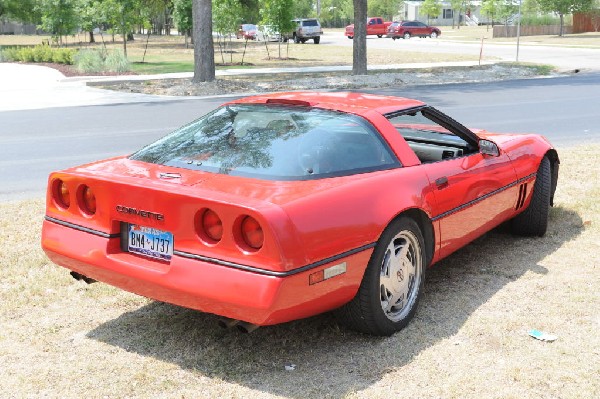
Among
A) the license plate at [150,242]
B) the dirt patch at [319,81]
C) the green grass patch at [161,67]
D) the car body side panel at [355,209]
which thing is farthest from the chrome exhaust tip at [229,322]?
the green grass patch at [161,67]

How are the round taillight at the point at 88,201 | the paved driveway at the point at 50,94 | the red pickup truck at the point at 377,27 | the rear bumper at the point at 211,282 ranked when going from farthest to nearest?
the red pickup truck at the point at 377,27
the paved driveway at the point at 50,94
the round taillight at the point at 88,201
the rear bumper at the point at 211,282

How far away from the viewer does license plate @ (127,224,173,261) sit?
389 centimetres

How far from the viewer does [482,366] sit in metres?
3.97

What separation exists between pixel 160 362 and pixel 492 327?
77.8 inches

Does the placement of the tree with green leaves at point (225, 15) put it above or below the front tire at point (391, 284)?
above

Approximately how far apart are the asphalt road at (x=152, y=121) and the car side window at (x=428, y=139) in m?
4.56

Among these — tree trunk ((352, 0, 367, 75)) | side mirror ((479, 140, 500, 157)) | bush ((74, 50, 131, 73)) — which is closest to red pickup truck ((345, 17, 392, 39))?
bush ((74, 50, 131, 73))

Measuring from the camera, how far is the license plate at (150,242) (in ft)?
12.8

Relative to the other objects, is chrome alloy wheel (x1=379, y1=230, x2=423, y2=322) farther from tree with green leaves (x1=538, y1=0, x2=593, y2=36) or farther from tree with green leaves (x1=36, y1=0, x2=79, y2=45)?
Result: tree with green leaves (x1=538, y1=0, x2=593, y2=36)

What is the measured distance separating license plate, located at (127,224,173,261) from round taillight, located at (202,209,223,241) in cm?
21

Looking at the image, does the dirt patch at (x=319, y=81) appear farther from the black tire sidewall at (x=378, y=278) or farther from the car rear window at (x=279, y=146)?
the black tire sidewall at (x=378, y=278)

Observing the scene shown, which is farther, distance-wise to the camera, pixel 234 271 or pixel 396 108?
pixel 396 108

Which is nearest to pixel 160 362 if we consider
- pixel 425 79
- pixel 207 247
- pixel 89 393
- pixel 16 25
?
pixel 89 393

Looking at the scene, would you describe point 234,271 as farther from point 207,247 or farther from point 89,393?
point 89,393
